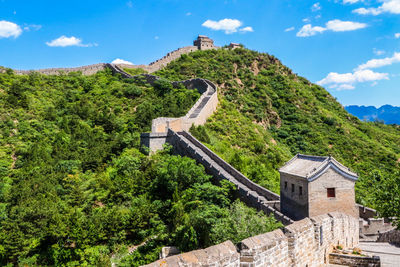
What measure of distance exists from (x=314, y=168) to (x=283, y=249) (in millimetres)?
6278

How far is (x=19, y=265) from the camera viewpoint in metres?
15.9

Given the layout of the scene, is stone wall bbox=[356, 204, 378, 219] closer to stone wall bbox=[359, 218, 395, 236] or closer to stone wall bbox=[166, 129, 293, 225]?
stone wall bbox=[359, 218, 395, 236]

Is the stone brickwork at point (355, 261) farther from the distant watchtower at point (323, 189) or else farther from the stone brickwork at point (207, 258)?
the stone brickwork at point (207, 258)

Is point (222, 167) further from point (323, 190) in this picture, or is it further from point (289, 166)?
point (323, 190)

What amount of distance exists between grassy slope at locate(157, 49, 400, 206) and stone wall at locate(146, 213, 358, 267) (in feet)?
51.4

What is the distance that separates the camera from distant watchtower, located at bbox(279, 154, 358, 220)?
38.0 feet

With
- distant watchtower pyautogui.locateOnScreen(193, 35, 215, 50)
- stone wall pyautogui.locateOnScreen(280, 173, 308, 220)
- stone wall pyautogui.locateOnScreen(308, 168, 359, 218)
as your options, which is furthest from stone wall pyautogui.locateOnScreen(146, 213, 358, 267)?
distant watchtower pyautogui.locateOnScreen(193, 35, 215, 50)

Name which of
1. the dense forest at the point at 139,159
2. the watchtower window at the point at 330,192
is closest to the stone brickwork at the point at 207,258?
the dense forest at the point at 139,159

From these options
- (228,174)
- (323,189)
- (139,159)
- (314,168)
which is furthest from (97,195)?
(323,189)

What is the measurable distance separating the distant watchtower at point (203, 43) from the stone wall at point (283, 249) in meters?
54.1

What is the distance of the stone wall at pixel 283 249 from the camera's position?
16.3 feet

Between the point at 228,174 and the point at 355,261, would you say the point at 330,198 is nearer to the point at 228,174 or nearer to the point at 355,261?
the point at 355,261

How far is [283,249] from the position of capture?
20.1ft

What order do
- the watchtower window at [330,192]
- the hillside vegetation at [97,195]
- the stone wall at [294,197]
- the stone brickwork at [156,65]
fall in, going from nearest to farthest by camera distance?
1. the watchtower window at [330,192]
2. the stone wall at [294,197]
3. the hillside vegetation at [97,195]
4. the stone brickwork at [156,65]
